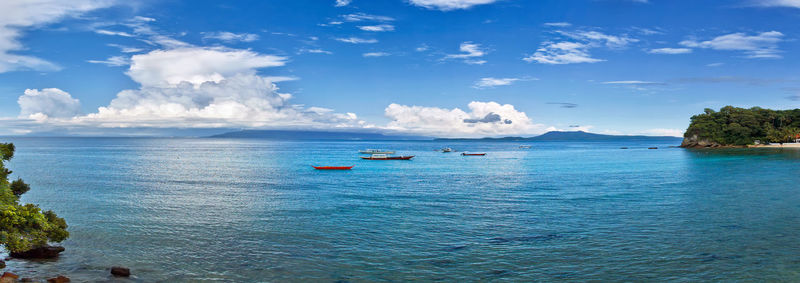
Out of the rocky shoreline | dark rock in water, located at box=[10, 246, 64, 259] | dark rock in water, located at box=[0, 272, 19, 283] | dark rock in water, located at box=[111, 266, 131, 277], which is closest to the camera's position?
dark rock in water, located at box=[0, 272, 19, 283]

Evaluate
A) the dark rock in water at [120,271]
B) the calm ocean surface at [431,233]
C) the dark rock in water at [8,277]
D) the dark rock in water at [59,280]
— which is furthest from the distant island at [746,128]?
the dark rock in water at [8,277]

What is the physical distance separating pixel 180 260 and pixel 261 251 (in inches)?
155

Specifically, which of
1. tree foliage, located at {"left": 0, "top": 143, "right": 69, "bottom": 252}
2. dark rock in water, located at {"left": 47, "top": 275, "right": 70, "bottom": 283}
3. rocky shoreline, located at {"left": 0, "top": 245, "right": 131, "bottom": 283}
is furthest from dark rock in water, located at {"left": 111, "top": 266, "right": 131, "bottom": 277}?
tree foliage, located at {"left": 0, "top": 143, "right": 69, "bottom": 252}

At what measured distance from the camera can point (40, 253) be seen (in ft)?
75.4

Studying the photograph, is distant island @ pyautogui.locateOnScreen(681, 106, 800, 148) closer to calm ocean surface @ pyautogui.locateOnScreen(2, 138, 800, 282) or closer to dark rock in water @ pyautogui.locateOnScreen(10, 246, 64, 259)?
calm ocean surface @ pyautogui.locateOnScreen(2, 138, 800, 282)

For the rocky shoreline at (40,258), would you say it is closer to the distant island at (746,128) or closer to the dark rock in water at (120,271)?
the dark rock in water at (120,271)

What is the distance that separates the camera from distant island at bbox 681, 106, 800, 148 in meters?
166

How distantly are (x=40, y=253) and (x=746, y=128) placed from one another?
20348 centimetres

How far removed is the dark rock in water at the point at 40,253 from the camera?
2260 centimetres

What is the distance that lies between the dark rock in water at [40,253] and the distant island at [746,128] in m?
199

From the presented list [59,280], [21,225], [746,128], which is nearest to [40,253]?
[59,280]

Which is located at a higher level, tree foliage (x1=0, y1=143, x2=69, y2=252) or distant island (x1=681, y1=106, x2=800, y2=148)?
distant island (x1=681, y1=106, x2=800, y2=148)

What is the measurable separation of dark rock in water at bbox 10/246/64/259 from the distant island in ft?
654

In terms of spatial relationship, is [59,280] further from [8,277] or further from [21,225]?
[21,225]
